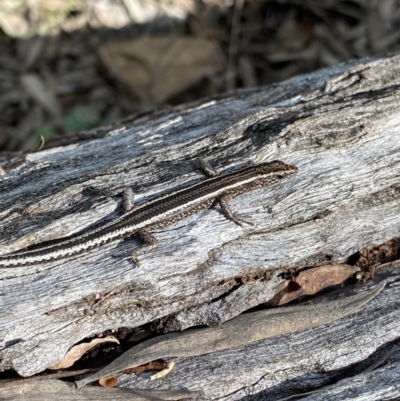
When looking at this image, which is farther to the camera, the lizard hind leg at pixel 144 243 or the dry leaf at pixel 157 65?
the dry leaf at pixel 157 65

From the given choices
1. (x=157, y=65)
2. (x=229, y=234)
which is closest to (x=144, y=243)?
(x=229, y=234)

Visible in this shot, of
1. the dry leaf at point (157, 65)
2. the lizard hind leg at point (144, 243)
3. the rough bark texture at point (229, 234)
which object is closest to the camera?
the rough bark texture at point (229, 234)

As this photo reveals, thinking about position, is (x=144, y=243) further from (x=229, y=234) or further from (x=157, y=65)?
(x=157, y=65)

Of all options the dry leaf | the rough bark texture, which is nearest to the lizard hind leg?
the rough bark texture

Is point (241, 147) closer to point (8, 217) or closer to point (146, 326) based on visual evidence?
point (146, 326)

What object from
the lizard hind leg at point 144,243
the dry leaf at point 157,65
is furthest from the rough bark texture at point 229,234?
the dry leaf at point 157,65

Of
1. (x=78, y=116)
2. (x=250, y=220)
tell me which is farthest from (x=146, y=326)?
(x=78, y=116)

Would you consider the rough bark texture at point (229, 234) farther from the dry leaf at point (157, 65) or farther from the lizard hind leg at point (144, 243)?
the dry leaf at point (157, 65)

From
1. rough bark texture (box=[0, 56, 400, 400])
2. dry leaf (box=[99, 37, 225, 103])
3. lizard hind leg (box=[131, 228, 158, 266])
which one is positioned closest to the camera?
rough bark texture (box=[0, 56, 400, 400])

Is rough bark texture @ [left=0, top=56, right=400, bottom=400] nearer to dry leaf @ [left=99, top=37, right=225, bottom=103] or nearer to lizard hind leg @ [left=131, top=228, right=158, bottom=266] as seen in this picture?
lizard hind leg @ [left=131, top=228, right=158, bottom=266]
